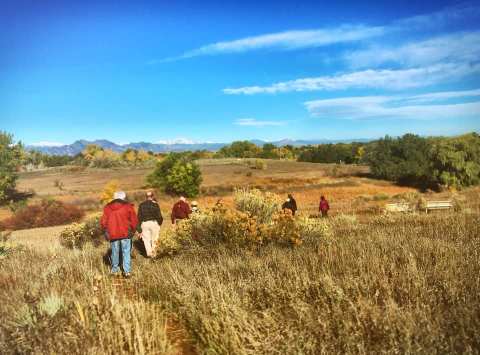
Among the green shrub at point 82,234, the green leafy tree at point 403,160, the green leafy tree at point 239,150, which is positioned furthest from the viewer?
the green leafy tree at point 239,150

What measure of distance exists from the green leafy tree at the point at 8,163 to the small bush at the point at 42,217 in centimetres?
1688

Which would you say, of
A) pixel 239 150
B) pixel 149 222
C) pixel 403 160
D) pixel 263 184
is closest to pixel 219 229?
pixel 149 222

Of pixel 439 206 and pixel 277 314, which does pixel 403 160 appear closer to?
pixel 439 206

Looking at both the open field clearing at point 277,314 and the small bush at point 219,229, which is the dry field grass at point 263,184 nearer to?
the small bush at point 219,229

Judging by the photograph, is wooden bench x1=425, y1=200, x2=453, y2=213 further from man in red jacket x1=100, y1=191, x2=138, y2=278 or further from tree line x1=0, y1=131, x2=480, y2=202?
tree line x1=0, y1=131, x2=480, y2=202

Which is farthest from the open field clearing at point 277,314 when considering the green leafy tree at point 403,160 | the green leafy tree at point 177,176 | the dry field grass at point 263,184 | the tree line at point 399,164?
the green leafy tree at point 403,160

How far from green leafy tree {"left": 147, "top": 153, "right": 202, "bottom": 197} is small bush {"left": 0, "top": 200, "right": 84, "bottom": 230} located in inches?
487

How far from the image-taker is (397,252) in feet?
21.0

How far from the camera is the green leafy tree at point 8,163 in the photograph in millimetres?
45094

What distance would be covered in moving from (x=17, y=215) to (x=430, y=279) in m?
30.4

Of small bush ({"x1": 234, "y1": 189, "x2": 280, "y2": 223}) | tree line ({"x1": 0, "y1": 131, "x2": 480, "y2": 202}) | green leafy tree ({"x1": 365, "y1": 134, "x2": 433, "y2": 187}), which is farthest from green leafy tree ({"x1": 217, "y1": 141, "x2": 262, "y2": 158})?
Result: small bush ({"x1": 234, "y1": 189, "x2": 280, "y2": 223})

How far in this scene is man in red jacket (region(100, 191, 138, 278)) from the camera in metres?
8.04

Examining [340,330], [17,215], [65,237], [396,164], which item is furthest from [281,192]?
[340,330]

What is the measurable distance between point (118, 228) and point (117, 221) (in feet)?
0.46
